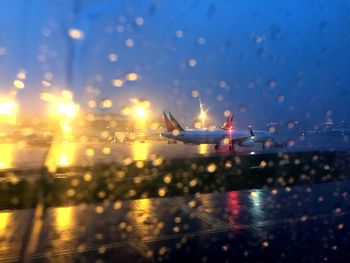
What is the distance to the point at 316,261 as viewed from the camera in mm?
6543

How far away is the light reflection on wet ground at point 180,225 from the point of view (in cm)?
732

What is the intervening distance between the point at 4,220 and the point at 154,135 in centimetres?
6568

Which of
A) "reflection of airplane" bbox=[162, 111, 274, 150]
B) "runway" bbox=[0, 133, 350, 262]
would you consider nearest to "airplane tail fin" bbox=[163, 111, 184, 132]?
"reflection of airplane" bbox=[162, 111, 274, 150]

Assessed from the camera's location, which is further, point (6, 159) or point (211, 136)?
point (211, 136)

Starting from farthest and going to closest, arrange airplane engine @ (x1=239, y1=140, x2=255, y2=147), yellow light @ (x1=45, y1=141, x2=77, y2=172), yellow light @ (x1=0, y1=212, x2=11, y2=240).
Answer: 1. airplane engine @ (x1=239, y1=140, x2=255, y2=147)
2. yellow light @ (x1=45, y1=141, x2=77, y2=172)
3. yellow light @ (x1=0, y1=212, x2=11, y2=240)

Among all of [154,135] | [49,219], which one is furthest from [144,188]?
[154,135]

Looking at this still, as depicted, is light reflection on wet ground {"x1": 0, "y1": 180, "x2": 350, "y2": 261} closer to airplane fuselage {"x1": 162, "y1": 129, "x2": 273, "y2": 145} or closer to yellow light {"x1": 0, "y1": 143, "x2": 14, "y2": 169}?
yellow light {"x1": 0, "y1": 143, "x2": 14, "y2": 169}

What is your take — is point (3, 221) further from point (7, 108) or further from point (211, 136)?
point (7, 108)

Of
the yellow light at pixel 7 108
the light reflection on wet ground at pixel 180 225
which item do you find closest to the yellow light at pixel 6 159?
the light reflection on wet ground at pixel 180 225

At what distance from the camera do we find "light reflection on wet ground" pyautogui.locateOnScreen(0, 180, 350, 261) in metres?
7.32

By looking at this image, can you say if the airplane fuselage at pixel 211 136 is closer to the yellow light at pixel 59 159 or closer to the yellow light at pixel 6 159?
the yellow light at pixel 59 159

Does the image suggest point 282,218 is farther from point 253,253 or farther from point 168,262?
point 168,262

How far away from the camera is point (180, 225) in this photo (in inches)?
356

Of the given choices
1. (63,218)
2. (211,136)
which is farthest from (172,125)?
(63,218)
